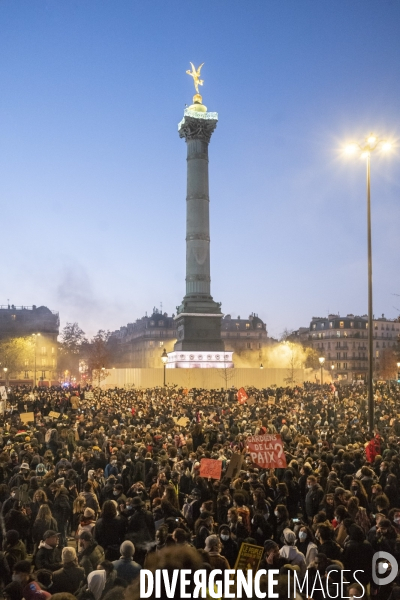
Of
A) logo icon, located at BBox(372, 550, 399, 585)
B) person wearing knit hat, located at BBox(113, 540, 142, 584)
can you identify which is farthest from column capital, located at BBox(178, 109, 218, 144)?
person wearing knit hat, located at BBox(113, 540, 142, 584)

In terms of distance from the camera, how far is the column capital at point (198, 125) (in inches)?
2741

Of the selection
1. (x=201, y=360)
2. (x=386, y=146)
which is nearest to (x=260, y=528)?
(x=386, y=146)

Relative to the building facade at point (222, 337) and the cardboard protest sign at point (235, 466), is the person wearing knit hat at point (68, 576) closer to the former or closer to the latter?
the cardboard protest sign at point (235, 466)

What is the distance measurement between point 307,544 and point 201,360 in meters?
59.9

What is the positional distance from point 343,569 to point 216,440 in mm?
11772

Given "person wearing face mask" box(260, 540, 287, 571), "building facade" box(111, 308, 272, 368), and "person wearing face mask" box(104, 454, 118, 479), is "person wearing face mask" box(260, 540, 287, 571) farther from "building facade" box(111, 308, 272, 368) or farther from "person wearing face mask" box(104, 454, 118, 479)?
"building facade" box(111, 308, 272, 368)

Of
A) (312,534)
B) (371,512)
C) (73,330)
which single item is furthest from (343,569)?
(73,330)

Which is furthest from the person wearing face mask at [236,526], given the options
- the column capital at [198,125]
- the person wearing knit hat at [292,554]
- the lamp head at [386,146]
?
the column capital at [198,125]

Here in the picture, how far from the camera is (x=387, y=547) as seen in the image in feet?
25.2

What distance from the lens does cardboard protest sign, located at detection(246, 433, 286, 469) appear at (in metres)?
12.6

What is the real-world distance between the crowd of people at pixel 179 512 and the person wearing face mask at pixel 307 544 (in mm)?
20

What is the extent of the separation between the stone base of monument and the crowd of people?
157 feet

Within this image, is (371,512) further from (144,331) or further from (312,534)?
(144,331)

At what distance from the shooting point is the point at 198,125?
69.8 metres
